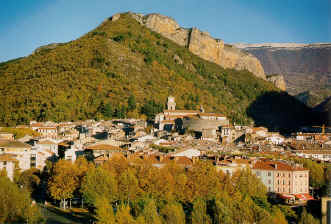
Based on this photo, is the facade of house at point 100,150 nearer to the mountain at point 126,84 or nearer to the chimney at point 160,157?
the chimney at point 160,157

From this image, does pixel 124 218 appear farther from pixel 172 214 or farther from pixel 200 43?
pixel 200 43

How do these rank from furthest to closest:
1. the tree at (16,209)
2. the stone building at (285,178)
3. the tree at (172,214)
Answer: the stone building at (285,178) → the tree at (16,209) → the tree at (172,214)

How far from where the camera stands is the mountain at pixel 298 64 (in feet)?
416

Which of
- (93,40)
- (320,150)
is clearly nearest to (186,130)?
(320,150)

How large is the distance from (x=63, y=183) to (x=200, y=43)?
Result: 319ft

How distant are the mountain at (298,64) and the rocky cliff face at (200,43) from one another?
15667 millimetres

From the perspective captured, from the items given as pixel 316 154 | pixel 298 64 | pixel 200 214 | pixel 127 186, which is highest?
pixel 298 64

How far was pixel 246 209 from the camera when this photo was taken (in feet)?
79.5

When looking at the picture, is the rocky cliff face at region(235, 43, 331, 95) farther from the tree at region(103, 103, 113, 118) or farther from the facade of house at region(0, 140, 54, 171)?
the facade of house at region(0, 140, 54, 171)

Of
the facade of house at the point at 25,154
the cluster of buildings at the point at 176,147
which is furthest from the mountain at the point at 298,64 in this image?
the facade of house at the point at 25,154

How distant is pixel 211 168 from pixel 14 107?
1746 inches

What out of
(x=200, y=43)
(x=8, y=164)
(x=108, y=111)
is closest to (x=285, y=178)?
(x=8, y=164)

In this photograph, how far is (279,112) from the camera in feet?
335

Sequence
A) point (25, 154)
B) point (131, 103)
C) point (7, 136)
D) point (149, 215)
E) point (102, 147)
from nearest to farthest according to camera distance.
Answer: point (149, 215), point (25, 154), point (102, 147), point (7, 136), point (131, 103)
